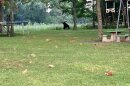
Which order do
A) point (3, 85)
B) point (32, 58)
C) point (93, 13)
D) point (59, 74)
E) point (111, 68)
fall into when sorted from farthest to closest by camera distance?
point (93, 13) → point (32, 58) → point (111, 68) → point (59, 74) → point (3, 85)

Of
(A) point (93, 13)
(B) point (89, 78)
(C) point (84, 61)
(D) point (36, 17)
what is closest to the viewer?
(B) point (89, 78)

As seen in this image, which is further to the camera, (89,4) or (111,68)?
(89,4)

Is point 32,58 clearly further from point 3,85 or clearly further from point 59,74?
point 3,85

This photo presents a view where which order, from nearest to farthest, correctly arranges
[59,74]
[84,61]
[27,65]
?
1. [59,74]
2. [27,65]
3. [84,61]

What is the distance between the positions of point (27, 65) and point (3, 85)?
2276mm

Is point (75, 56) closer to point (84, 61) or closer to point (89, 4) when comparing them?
point (84, 61)

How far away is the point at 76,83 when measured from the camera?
6289 millimetres

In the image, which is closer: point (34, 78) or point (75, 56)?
point (34, 78)

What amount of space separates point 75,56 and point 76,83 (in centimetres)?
386

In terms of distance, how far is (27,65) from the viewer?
8414mm

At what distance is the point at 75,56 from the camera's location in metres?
10.1

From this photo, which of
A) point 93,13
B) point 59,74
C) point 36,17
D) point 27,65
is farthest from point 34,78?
point 36,17

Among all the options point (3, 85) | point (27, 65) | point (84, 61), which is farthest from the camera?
point (84, 61)

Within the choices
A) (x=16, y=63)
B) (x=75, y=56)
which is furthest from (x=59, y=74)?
(x=75, y=56)
